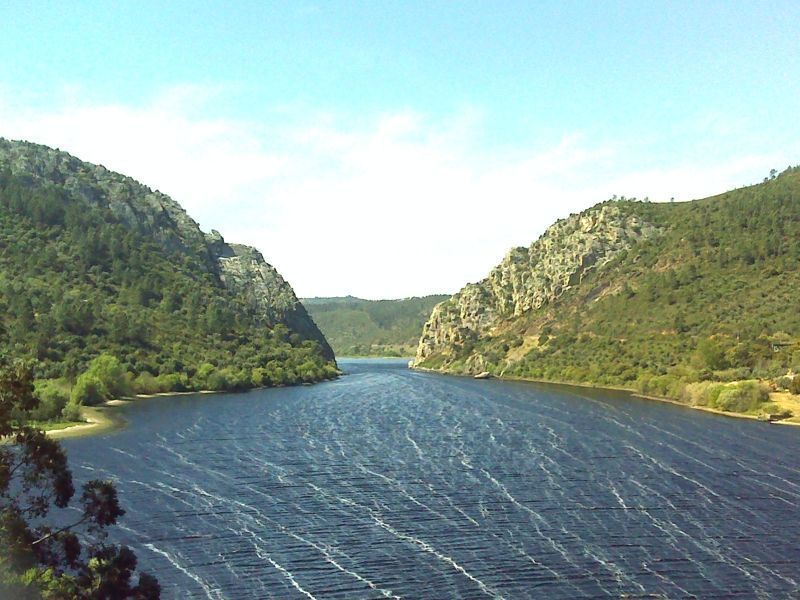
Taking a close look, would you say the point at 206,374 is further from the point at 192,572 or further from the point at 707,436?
the point at 192,572

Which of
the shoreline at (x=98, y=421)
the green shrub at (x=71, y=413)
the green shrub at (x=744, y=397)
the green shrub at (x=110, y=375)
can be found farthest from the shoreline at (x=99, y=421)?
the green shrub at (x=744, y=397)

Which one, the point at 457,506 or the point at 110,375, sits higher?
the point at 110,375

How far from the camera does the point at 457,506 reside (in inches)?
2255

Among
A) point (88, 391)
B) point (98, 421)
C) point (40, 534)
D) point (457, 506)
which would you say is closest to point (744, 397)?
point (457, 506)

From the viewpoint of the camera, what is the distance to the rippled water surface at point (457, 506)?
138ft

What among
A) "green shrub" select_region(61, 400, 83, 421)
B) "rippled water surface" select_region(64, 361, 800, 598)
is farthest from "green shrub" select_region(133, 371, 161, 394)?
"green shrub" select_region(61, 400, 83, 421)

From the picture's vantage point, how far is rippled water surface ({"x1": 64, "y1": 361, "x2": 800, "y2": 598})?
1652 inches

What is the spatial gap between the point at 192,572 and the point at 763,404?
338 ft

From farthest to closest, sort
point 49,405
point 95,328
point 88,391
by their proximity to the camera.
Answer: point 95,328
point 88,391
point 49,405

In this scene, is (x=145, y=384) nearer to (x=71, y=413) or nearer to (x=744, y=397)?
(x=71, y=413)

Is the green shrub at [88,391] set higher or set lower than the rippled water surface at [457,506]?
higher

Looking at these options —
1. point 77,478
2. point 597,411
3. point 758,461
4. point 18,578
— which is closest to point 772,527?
point 758,461

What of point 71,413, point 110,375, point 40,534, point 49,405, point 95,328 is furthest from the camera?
point 95,328

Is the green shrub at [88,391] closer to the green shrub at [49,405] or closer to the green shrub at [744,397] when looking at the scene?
the green shrub at [49,405]
